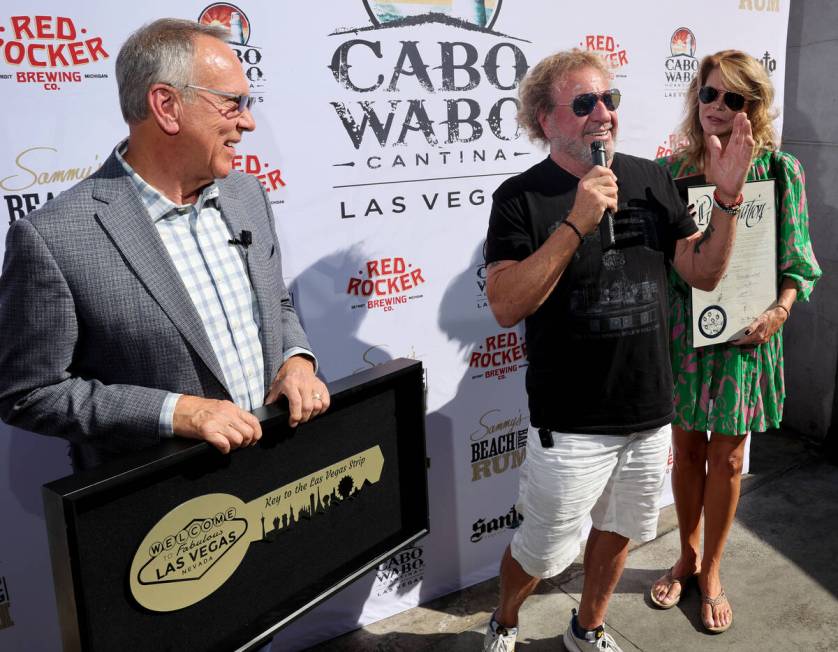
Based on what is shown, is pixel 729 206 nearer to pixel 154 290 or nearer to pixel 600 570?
pixel 600 570

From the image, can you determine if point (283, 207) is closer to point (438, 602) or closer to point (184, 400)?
point (184, 400)

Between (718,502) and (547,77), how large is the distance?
1.75 m

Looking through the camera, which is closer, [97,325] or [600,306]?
[97,325]

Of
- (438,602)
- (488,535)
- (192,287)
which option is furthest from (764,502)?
(192,287)

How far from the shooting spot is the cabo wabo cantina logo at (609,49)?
9.85 ft

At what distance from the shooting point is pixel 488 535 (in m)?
3.23

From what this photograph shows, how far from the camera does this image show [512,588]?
2.53 meters

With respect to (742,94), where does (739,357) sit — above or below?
below

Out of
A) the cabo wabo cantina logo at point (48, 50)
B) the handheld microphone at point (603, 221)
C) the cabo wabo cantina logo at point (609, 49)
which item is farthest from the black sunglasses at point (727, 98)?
the cabo wabo cantina logo at point (48, 50)

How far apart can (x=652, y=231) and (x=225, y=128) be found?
132cm

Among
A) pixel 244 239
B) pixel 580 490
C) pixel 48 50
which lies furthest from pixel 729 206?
pixel 48 50

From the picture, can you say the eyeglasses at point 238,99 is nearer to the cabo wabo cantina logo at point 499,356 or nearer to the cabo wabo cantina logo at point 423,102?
the cabo wabo cantina logo at point 423,102

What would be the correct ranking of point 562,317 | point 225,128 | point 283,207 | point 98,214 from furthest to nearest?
1. point 283,207
2. point 562,317
3. point 225,128
4. point 98,214

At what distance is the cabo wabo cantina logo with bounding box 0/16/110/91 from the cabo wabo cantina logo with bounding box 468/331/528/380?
68.1 inches
